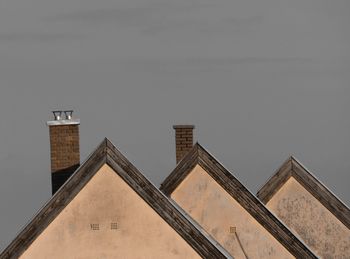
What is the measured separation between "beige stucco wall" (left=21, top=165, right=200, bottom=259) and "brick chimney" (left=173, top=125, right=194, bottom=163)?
9400 millimetres

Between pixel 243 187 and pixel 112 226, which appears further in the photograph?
pixel 243 187

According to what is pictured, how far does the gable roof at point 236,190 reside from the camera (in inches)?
996

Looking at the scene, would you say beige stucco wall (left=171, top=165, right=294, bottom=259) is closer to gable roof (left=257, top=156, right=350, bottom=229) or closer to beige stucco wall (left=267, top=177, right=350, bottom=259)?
gable roof (left=257, top=156, right=350, bottom=229)

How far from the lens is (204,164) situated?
2731 cm

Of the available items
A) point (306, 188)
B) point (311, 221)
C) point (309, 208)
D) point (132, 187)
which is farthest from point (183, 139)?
point (132, 187)

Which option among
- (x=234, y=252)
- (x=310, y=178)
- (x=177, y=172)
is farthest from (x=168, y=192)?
(x=310, y=178)

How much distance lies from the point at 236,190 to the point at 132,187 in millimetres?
5693

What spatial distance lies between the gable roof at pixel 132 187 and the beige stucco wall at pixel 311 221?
9.78m

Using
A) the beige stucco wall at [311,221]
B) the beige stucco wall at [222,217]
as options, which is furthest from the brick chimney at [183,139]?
the beige stucco wall at [222,217]

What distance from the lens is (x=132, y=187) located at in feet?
69.7

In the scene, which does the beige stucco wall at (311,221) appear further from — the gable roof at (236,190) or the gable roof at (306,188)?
the gable roof at (236,190)

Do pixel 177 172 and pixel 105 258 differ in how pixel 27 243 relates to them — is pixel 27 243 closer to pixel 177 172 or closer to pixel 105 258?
pixel 105 258

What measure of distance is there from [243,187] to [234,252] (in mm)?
1528

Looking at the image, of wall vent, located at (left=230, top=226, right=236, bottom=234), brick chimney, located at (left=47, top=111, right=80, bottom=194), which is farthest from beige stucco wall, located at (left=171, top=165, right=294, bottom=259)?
brick chimney, located at (left=47, top=111, right=80, bottom=194)
